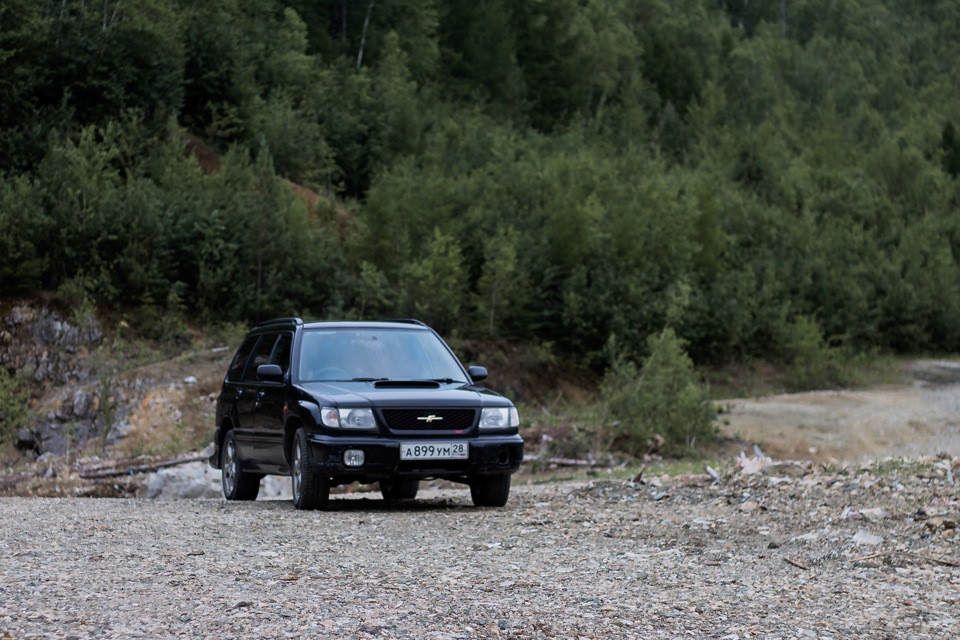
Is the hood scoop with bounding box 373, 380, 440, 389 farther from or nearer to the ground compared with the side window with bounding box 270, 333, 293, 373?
farther from the ground

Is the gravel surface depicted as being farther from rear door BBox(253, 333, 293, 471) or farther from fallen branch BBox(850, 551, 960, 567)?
rear door BBox(253, 333, 293, 471)

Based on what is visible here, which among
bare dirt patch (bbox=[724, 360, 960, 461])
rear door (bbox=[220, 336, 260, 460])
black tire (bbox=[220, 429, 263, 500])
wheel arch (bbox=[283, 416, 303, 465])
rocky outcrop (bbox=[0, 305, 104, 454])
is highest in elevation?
wheel arch (bbox=[283, 416, 303, 465])

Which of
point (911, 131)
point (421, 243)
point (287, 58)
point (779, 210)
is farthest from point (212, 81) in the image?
point (911, 131)

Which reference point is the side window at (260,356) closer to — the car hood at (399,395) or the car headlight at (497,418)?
the car hood at (399,395)

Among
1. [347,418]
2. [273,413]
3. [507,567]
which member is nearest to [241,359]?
[273,413]

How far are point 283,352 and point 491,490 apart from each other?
255 cm

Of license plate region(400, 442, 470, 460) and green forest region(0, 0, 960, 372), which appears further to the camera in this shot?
green forest region(0, 0, 960, 372)

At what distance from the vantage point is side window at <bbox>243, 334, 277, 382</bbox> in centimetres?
1270

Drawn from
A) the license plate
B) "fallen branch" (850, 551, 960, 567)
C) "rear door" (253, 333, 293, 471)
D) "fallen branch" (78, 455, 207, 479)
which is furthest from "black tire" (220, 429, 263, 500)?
"fallen branch" (850, 551, 960, 567)

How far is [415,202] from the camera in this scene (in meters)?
36.0

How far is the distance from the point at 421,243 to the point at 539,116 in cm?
3831

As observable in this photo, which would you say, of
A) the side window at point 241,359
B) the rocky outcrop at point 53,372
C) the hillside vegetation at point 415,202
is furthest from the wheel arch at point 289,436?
the rocky outcrop at point 53,372

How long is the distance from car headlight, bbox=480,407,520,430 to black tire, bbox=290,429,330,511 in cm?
152

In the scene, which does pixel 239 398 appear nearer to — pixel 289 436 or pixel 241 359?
pixel 241 359
